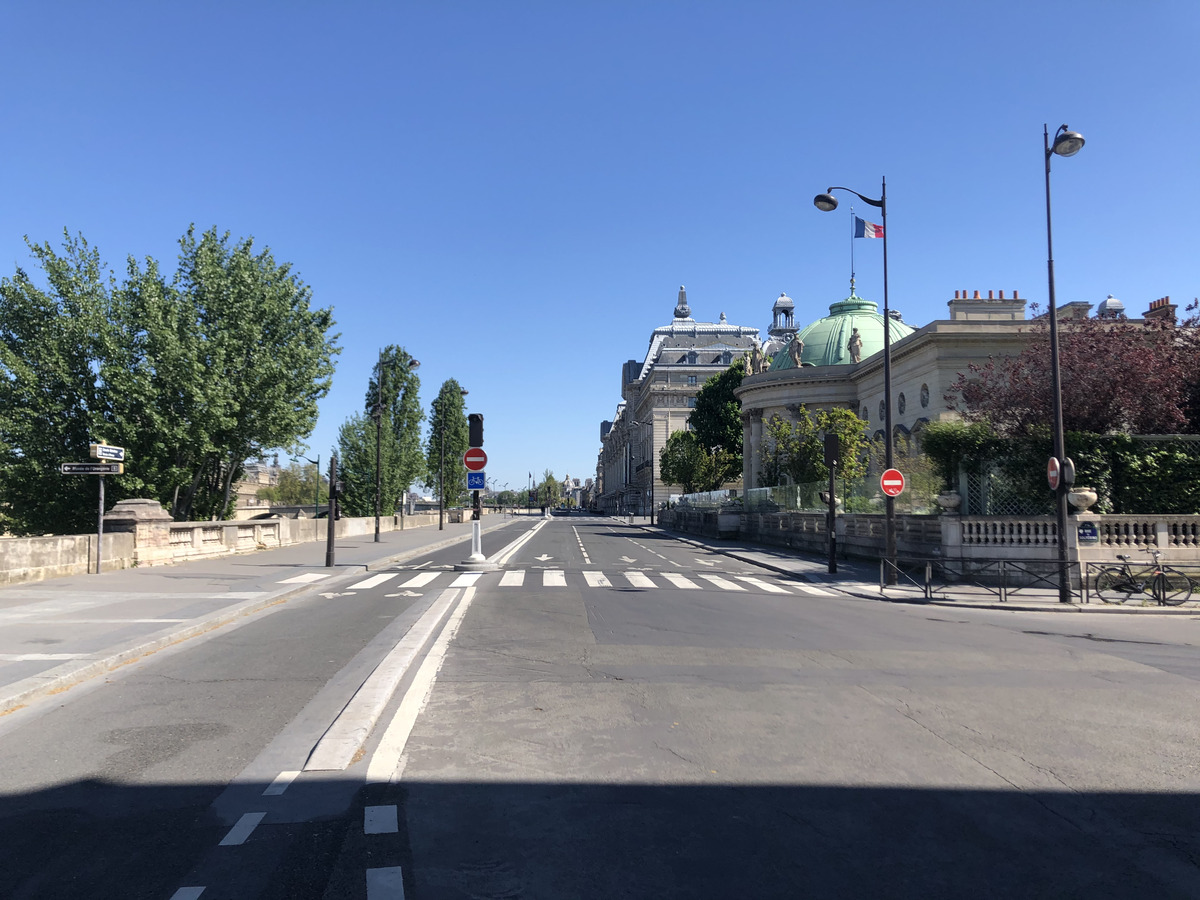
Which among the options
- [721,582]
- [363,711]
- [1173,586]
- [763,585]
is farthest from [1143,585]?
[363,711]

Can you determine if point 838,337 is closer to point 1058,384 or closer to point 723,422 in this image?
point 723,422

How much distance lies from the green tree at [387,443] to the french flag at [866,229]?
45.6m

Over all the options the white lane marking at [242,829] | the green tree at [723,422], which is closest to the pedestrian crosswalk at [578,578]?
the white lane marking at [242,829]

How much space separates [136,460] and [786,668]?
91.6 ft

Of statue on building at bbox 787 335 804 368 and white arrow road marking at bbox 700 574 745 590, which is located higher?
statue on building at bbox 787 335 804 368

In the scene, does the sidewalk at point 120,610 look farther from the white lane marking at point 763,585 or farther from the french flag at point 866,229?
the french flag at point 866,229

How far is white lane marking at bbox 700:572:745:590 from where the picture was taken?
18984 mm

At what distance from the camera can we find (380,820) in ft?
15.1

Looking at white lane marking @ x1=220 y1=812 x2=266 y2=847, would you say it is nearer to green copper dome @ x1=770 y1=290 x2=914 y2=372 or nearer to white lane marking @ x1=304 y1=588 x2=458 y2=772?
white lane marking @ x1=304 y1=588 x2=458 y2=772

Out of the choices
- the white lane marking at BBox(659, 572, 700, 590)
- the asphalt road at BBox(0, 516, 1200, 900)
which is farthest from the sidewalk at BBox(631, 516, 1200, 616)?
the asphalt road at BBox(0, 516, 1200, 900)

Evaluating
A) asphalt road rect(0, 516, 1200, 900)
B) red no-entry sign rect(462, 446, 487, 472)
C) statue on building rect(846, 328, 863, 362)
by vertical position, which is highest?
statue on building rect(846, 328, 863, 362)

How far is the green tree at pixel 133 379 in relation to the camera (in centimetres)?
2805

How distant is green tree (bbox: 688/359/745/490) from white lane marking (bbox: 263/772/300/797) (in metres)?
67.9

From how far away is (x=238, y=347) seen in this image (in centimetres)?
3108
